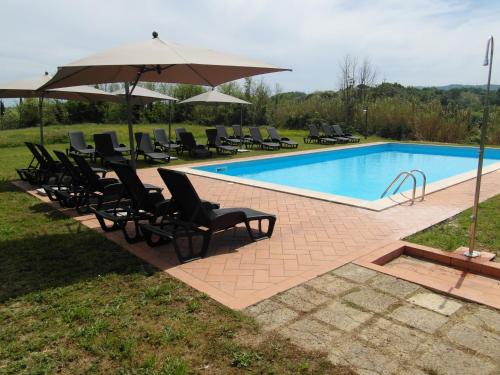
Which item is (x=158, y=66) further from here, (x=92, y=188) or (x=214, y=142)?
(x=214, y=142)

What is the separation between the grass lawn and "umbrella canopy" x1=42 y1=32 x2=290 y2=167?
→ 83.6 inches

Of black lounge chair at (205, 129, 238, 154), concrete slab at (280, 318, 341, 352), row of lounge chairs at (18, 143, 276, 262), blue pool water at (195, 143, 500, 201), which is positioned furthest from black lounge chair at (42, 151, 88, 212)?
black lounge chair at (205, 129, 238, 154)

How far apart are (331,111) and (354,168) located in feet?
46.6

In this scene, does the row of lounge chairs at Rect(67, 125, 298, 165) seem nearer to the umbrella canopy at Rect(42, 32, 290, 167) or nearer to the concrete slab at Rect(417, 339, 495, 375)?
the umbrella canopy at Rect(42, 32, 290, 167)

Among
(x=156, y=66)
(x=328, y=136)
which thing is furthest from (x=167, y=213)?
(x=328, y=136)

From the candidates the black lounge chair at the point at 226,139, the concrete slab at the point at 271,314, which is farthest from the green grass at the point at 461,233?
the black lounge chair at the point at 226,139

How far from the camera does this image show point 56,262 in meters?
4.42

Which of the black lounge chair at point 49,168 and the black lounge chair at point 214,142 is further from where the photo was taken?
the black lounge chair at point 214,142

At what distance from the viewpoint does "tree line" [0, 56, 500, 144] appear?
22.0 m

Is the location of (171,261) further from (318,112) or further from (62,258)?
(318,112)

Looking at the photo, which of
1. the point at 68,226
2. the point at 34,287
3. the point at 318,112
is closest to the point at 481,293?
the point at 34,287

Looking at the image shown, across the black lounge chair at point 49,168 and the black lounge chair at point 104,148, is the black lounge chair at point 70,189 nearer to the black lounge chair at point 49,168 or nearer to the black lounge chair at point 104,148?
the black lounge chair at point 49,168

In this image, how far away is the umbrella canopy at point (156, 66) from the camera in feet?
14.3

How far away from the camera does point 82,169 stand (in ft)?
20.7
